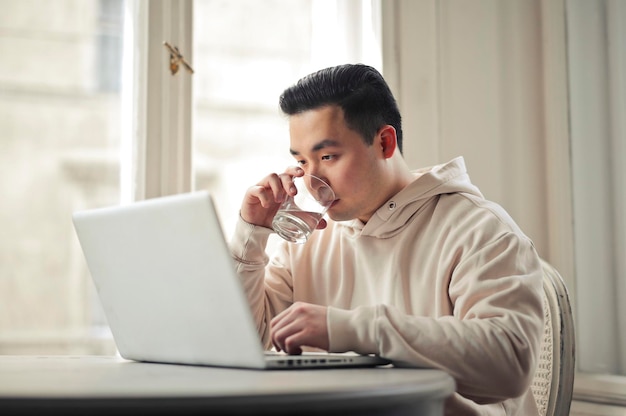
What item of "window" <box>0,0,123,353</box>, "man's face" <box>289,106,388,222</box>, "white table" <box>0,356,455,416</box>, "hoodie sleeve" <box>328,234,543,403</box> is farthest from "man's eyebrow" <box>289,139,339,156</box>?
"window" <box>0,0,123,353</box>

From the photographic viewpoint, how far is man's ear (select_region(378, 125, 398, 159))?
160cm

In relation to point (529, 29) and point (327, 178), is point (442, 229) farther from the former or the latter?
point (529, 29)

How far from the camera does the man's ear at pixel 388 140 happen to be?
1.60 metres

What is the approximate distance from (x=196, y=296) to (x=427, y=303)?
0.61m

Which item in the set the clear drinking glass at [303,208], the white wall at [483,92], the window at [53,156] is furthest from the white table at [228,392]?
the white wall at [483,92]

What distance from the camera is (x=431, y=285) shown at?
4.76 ft

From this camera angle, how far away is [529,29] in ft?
8.15

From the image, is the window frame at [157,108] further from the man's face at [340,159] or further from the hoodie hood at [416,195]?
the hoodie hood at [416,195]

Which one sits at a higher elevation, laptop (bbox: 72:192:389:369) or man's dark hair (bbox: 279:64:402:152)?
man's dark hair (bbox: 279:64:402:152)

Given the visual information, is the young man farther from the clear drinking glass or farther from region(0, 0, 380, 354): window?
region(0, 0, 380, 354): window

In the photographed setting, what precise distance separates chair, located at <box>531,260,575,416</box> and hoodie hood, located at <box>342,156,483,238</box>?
279 mm

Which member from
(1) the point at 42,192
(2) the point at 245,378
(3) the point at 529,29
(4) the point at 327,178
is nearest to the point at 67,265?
(1) the point at 42,192

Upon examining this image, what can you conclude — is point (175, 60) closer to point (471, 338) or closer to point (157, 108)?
point (157, 108)

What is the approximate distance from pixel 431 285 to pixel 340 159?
31 centimetres
